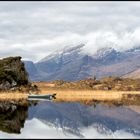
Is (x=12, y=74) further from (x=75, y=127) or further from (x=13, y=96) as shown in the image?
(x=75, y=127)

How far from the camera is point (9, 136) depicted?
4569cm

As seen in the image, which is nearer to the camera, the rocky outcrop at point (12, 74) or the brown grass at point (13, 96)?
the brown grass at point (13, 96)

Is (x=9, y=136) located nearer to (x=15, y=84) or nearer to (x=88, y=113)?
(x=88, y=113)

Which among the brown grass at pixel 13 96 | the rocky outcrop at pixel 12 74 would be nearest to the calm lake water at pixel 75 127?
the brown grass at pixel 13 96

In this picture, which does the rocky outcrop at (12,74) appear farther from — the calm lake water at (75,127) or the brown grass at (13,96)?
the calm lake water at (75,127)

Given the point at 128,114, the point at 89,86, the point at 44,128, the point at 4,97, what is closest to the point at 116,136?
the point at 44,128

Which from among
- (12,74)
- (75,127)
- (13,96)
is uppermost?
(12,74)

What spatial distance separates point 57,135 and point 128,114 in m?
29.2

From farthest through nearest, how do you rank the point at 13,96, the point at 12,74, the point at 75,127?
the point at 12,74 < the point at 13,96 < the point at 75,127

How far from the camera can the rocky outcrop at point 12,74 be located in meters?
121

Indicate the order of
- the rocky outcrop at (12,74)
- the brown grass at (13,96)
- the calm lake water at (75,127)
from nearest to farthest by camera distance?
the calm lake water at (75,127)
the brown grass at (13,96)
the rocky outcrop at (12,74)

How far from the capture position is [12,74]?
12350 centimetres

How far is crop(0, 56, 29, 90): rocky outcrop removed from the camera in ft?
397

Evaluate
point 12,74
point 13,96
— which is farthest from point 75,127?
point 12,74
